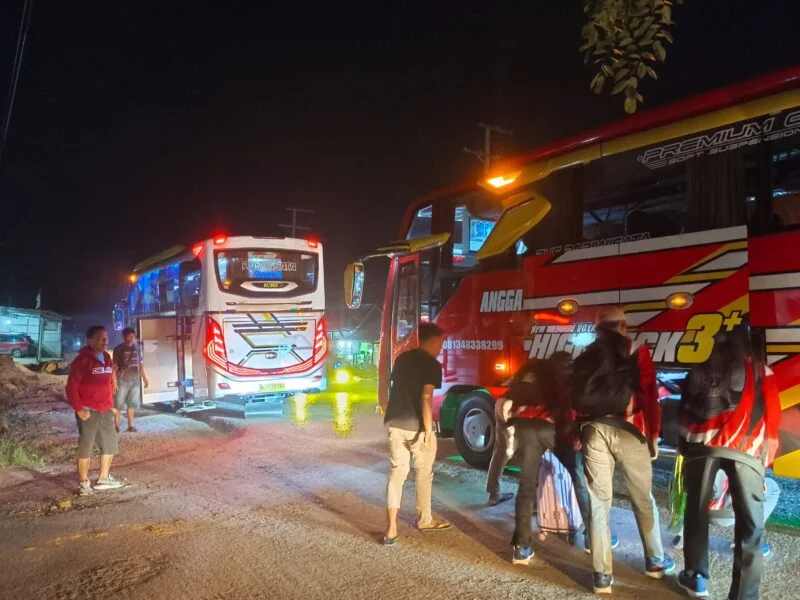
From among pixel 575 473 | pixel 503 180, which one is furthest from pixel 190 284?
pixel 575 473

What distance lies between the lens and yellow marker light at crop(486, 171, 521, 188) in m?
7.71

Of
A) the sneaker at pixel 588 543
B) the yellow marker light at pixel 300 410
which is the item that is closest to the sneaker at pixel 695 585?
the sneaker at pixel 588 543

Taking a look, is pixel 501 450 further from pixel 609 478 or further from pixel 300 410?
pixel 300 410

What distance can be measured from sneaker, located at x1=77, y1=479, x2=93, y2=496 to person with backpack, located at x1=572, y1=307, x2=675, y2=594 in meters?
5.36

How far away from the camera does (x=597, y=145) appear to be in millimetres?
6715

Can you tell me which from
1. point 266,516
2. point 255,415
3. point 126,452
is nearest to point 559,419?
point 266,516

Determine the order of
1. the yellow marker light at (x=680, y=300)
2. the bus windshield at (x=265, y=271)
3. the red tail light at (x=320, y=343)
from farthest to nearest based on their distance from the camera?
the red tail light at (x=320, y=343) → the bus windshield at (x=265, y=271) → the yellow marker light at (x=680, y=300)

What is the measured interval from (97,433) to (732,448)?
637 cm

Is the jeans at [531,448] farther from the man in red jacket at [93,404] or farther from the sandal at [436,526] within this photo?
the man in red jacket at [93,404]

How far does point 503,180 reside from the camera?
7.83m

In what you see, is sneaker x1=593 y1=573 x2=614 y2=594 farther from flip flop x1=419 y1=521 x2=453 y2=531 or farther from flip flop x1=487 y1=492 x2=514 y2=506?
flip flop x1=487 y1=492 x2=514 y2=506

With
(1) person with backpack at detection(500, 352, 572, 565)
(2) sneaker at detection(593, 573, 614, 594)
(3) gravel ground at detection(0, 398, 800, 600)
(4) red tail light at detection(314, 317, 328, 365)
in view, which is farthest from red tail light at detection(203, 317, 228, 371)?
(2) sneaker at detection(593, 573, 614, 594)

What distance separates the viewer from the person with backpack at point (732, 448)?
402cm

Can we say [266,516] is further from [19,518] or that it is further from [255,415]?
[255,415]
